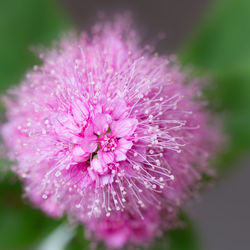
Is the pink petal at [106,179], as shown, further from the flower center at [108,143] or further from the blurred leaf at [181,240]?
the blurred leaf at [181,240]

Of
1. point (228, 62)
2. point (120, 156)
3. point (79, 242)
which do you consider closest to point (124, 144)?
point (120, 156)

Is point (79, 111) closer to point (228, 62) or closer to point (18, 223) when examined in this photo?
point (18, 223)

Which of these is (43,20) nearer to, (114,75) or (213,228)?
(114,75)

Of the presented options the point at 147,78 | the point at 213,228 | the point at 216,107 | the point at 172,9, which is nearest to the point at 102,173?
the point at 147,78

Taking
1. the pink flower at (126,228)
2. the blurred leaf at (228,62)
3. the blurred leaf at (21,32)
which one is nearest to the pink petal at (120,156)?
the pink flower at (126,228)

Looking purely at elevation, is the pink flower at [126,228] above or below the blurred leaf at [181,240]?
above

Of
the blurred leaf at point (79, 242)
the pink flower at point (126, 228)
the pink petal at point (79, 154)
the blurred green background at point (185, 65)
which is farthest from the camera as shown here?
the blurred green background at point (185, 65)

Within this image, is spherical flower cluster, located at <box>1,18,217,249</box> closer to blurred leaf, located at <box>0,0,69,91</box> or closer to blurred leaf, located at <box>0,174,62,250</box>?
blurred leaf, located at <box>0,174,62,250</box>

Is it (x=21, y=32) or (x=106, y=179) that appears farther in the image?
(x=21, y=32)

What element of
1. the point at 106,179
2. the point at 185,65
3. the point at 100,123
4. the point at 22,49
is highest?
the point at 22,49
